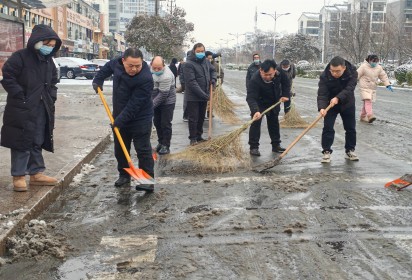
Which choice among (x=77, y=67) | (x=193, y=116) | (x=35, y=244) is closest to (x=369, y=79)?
(x=193, y=116)

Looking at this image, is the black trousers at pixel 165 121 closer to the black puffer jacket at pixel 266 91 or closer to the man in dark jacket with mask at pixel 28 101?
the black puffer jacket at pixel 266 91

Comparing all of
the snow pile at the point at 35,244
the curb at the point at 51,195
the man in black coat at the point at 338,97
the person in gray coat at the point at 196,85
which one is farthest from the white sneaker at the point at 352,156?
the snow pile at the point at 35,244

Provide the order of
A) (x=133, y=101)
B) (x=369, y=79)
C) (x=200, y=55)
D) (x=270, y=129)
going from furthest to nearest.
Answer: (x=369, y=79) → (x=200, y=55) → (x=270, y=129) → (x=133, y=101)

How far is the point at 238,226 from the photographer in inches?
172

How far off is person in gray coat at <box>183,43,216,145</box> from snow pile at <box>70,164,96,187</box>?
6.28ft

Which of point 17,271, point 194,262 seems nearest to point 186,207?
point 194,262

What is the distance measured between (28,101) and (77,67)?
2680 cm

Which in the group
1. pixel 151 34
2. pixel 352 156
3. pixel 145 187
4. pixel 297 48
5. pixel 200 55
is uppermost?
pixel 297 48

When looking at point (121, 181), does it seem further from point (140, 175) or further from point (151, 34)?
point (151, 34)

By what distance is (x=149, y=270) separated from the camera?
3479mm

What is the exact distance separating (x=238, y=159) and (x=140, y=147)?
6.01 ft

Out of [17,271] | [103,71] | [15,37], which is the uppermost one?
[15,37]

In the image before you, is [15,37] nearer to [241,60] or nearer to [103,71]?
[103,71]

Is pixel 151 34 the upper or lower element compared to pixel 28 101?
upper
